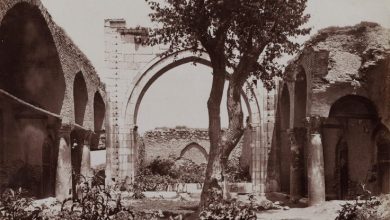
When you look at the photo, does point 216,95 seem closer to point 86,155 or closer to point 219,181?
point 219,181

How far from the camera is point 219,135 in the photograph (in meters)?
11.1

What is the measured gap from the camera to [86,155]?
656 inches

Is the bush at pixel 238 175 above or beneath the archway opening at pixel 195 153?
beneath

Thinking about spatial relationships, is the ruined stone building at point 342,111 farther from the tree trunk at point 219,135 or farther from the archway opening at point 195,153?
the archway opening at point 195,153

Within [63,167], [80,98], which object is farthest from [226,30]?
[80,98]

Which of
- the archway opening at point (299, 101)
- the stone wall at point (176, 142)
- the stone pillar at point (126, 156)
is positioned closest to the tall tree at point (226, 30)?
the archway opening at point (299, 101)

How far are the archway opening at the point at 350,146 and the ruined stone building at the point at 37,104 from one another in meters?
7.96

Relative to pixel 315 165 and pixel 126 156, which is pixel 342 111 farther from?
Result: pixel 126 156

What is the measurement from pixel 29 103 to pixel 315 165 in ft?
26.9

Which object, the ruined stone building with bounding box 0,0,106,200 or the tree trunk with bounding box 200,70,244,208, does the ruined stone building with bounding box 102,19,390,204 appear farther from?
the ruined stone building with bounding box 0,0,106,200

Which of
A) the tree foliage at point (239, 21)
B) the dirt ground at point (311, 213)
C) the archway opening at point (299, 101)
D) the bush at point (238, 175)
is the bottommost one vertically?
the dirt ground at point (311, 213)

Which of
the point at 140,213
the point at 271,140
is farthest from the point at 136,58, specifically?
the point at 140,213

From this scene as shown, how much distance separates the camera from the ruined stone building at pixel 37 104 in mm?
11695

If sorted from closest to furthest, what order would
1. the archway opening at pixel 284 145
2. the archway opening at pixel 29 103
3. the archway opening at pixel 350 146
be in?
the archway opening at pixel 29 103, the archway opening at pixel 350 146, the archway opening at pixel 284 145
